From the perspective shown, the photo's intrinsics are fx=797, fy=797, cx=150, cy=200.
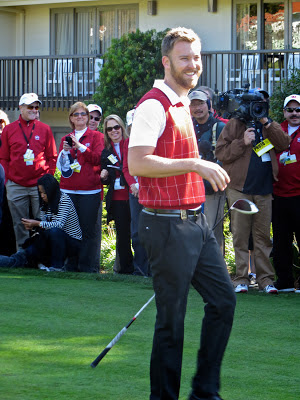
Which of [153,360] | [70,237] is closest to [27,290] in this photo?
[70,237]

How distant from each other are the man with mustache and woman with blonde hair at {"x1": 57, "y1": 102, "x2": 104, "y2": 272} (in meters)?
2.58

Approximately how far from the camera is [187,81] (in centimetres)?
464

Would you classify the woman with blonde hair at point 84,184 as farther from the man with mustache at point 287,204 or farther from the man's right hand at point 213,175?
the man's right hand at point 213,175

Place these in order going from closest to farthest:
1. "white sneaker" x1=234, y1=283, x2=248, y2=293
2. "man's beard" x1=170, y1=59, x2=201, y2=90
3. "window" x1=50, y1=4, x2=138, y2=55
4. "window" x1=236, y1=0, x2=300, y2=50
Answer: "man's beard" x1=170, y1=59, x2=201, y2=90, "white sneaker" x1=234, y1=283, x2=248, y2=293, "window" x1=236, y1=0, x2=300, y2=50, "window" x1=50, y1=4, x2=138, y2=55

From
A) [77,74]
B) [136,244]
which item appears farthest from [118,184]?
[77,74]

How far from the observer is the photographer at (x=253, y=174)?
8805mm

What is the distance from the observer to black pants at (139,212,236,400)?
14.8 ft

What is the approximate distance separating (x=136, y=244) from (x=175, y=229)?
222 inches

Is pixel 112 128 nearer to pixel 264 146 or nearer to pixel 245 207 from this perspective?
pixel 264 146

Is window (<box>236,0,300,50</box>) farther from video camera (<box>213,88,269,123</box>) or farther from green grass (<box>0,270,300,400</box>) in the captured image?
green grass (<box>0,270,300,400</box>)

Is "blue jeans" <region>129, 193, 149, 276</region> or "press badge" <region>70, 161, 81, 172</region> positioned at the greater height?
"press badge" <region>70, 161, 81, 172</region>

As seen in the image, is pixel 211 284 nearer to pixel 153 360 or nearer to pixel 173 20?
pixel 153 360

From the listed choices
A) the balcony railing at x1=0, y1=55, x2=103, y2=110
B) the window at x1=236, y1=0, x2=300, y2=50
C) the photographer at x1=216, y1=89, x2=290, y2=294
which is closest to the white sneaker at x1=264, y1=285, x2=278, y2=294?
the photographer at x1=216, y1=89, x2=290, y2=294

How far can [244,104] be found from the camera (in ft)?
28.9
